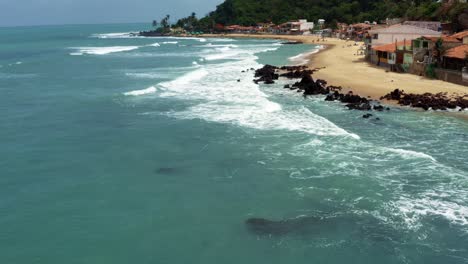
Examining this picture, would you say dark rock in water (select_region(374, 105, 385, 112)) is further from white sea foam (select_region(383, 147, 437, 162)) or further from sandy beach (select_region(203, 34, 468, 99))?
white sea foam (select_region(383, 147, 437, 162))

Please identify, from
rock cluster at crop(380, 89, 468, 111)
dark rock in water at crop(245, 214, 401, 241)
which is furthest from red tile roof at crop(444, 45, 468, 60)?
dark rock in water at crop(245, 214, 401, 241)

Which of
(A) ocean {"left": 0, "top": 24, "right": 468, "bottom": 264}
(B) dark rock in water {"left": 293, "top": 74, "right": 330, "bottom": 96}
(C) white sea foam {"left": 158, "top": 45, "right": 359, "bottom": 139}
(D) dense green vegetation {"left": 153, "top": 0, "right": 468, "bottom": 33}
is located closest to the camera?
(A) ocean {"left": 0, "top": 24, "right": 468, "bottom": 264}

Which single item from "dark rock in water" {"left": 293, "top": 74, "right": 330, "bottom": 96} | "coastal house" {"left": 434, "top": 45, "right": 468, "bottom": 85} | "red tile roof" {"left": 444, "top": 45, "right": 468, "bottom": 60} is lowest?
"dark rock in water" {"left": 293, "top": 74, "right": 330, "bottom": 96}

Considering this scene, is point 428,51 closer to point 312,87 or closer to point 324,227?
point 312,87

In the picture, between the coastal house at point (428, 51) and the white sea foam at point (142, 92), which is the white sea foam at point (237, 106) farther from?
the coastal house at point (428, 51)

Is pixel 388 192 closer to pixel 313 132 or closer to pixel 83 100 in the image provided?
pixel 313 132

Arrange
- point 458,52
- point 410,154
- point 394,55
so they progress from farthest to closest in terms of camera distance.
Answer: point 394,55, point 458,52, point 410,154

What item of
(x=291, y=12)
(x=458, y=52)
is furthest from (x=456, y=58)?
(x=291, y=12)
